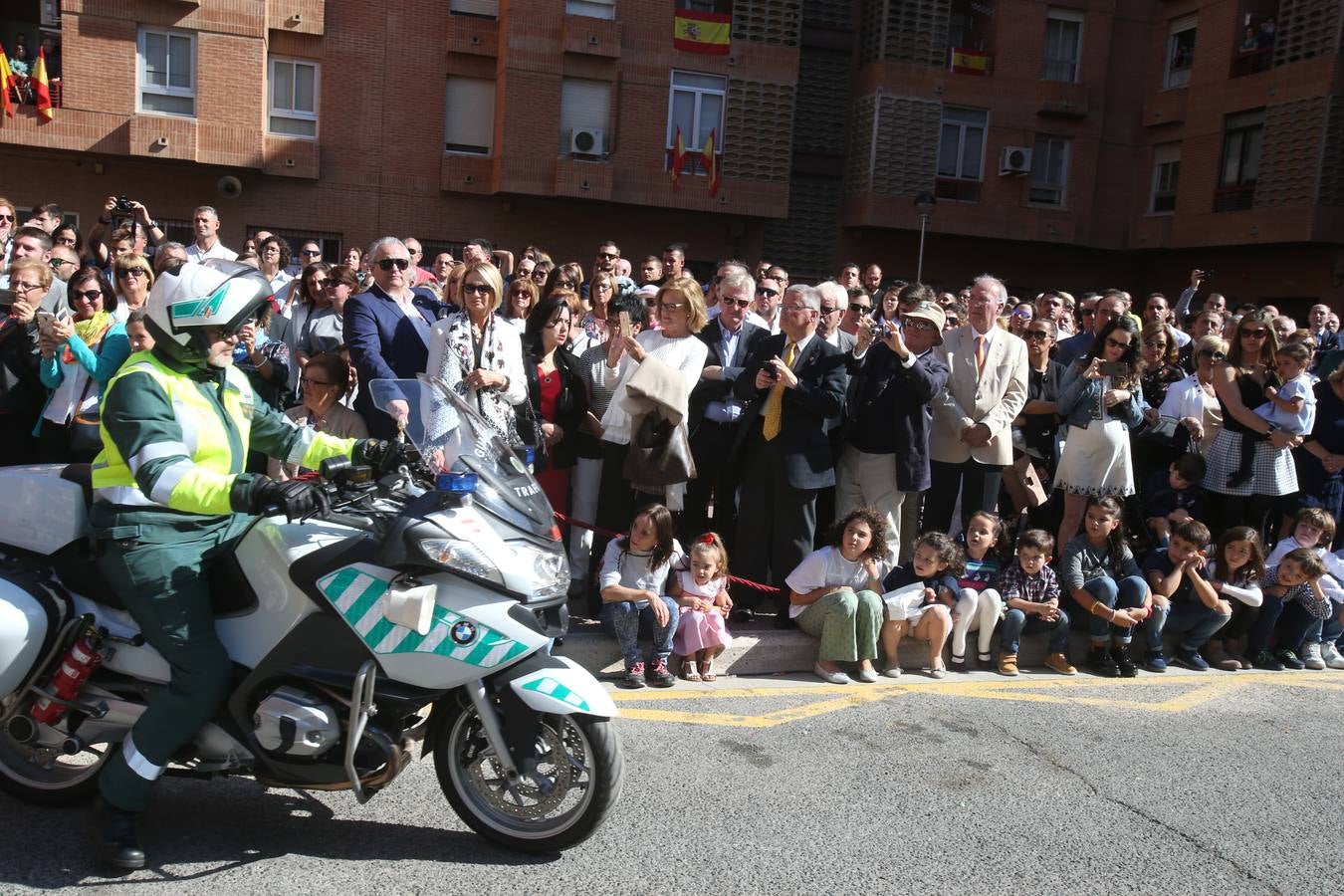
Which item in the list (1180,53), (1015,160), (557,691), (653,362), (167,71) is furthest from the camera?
(1180,53)

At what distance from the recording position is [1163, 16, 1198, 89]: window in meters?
25.3

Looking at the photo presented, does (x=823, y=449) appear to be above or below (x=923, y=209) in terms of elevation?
below

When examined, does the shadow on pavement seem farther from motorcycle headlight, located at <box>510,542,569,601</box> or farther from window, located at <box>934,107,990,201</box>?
window, located at <box>934,107,990,201</box>

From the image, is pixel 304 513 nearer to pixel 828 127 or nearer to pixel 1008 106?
pixel 828 127

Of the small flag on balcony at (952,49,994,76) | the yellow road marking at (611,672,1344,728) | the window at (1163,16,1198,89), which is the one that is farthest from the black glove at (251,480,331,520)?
the window at (1163,16,1198,89)

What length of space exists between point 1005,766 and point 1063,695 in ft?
4.42

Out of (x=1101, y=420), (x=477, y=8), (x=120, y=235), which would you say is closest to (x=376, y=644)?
(x=1101, y=420)

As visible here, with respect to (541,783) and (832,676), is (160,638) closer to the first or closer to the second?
(541,783)

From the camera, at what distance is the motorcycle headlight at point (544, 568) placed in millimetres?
3713

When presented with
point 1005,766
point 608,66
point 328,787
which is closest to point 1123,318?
point 1005,766

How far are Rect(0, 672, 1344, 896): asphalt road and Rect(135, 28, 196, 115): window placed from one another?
18550mm

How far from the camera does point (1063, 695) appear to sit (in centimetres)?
624

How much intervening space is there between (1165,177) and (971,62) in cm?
530

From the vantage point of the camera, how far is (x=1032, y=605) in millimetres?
6660
